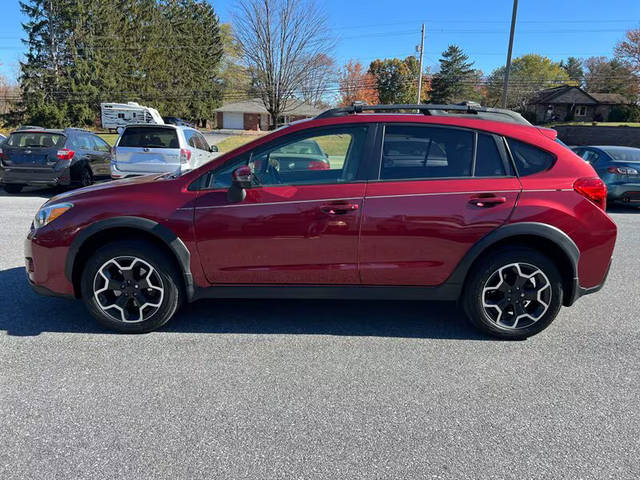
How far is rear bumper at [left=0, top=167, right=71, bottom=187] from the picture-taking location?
1062 cm

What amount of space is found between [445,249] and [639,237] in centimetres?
618

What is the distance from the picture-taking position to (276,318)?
4.04m

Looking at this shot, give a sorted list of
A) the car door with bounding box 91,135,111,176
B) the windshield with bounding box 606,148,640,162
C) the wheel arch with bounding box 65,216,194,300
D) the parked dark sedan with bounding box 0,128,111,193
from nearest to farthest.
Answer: the wheel arch with bounding box 65,216,194,300 → the windshield with bounding box 606,148,640,162 → the parked dark sedan with bounding box 0,128,111,193 → the car door with bounding box 91,135,111,176

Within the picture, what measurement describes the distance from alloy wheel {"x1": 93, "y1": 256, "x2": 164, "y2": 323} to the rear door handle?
99.7 inches

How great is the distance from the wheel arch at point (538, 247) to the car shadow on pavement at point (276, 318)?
23.9 inches

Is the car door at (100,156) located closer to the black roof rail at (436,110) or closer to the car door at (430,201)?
the black roof rail at (436,110)

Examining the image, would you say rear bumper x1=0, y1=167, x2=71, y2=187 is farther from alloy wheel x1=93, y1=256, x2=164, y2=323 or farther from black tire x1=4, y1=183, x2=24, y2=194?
alloy wheel x1=93, y1=256, x2=164, y2=323

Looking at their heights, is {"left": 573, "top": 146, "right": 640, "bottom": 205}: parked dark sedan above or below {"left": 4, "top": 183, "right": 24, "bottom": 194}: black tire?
above

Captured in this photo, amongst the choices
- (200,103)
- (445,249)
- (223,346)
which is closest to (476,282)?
(445,249)

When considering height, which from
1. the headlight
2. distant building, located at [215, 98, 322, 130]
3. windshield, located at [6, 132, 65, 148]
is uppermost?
distant building, located at [215, 98, 322, 130]

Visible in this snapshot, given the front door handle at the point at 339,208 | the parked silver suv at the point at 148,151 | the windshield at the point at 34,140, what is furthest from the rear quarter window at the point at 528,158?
the windshield at the point at 34,140

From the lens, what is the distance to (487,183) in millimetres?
3516

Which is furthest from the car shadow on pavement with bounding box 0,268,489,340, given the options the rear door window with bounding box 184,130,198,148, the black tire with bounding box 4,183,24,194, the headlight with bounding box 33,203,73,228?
the black tire with bounding box 4,183,24,194

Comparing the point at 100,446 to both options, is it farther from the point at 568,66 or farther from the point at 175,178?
the point at 568,66
